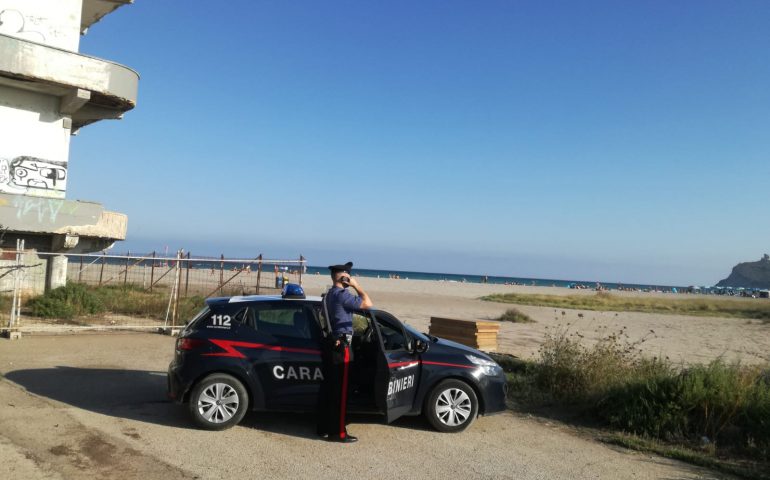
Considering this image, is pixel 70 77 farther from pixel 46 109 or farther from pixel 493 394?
pixel 493 394

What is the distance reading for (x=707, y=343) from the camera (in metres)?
22.2

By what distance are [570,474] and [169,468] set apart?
387 cm

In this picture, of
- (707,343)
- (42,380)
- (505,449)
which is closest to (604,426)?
(505,449)

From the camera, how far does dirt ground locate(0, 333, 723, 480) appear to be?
566cm

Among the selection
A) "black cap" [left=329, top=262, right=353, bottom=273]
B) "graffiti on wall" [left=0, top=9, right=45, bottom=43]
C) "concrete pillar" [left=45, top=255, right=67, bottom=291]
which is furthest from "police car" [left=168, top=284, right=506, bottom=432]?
"concrete pillar" [left=45, top=255, right=67, bottom=291]

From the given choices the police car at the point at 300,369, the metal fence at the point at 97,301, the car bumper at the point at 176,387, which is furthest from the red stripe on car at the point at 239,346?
the metal fence at the point at 97,301

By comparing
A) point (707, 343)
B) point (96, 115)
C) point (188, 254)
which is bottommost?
point (707, 343)

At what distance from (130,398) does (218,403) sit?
85.0 inches

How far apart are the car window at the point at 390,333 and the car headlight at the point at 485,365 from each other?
0.85 meters

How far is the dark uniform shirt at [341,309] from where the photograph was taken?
22.8 ft

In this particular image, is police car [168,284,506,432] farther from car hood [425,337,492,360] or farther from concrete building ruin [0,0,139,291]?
concrete building ruin [0,0,139,291]

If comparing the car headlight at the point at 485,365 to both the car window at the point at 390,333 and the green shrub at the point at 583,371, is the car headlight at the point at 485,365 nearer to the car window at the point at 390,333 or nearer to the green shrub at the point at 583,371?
the car window at the point at 390,333

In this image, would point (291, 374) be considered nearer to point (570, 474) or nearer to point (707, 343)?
point (570, 474)

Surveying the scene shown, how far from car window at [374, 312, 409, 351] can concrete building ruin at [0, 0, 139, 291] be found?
14.6 metres
